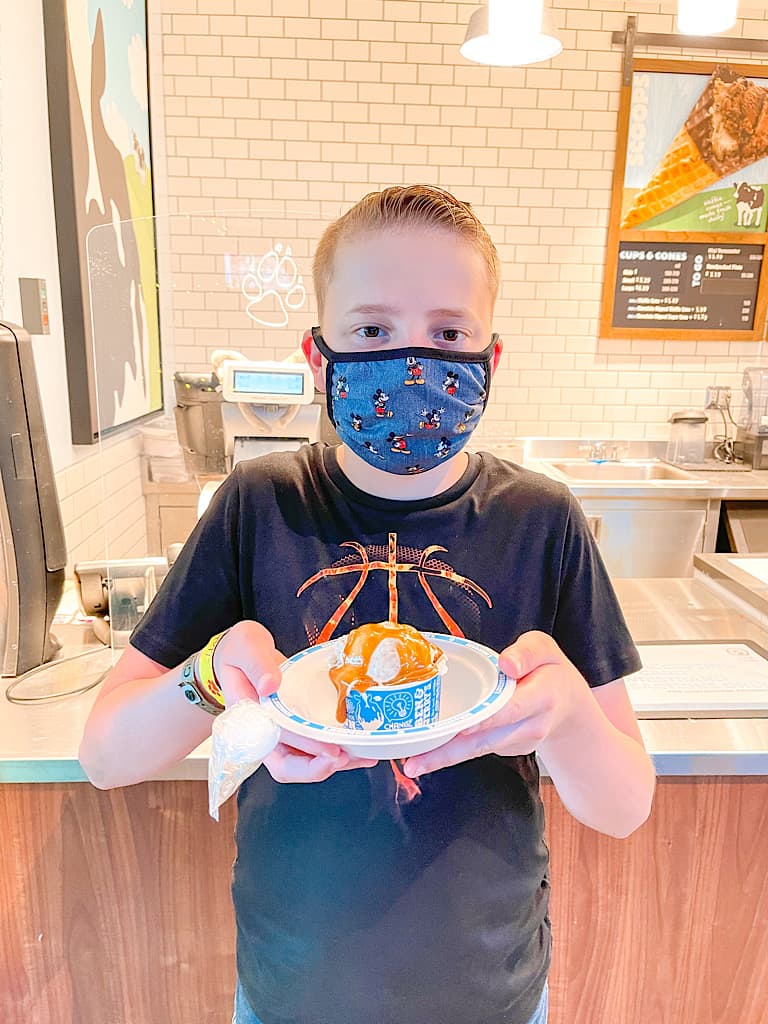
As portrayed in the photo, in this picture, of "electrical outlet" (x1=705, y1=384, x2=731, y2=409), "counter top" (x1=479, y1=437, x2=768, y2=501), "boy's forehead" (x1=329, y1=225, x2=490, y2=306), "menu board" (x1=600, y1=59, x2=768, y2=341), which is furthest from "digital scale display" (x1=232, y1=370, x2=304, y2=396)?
"electrical outlet" (x1=705, y1=384, x2=731, y2=409)

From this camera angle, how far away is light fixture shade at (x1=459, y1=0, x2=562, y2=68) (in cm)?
251

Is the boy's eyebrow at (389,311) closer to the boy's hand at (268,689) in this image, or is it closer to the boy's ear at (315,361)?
the boy's ear at (315,361)

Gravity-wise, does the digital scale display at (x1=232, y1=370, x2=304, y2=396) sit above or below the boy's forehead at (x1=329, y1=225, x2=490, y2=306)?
Result: below

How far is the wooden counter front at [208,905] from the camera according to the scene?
3.95 feet

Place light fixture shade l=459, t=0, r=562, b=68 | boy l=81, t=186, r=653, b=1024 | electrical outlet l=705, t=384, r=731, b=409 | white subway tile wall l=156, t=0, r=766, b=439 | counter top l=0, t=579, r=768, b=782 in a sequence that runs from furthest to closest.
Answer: electrical outlet l=705, t=384, r=731, b=409 → white subway tile wall l=156, t=0, r=766, b=439 → light fixture shade l=459, t=0, r=562, b=68 → counter top l=0, t=579, r=768, b=782 → boy l=81, t=186, r=653, b=1024

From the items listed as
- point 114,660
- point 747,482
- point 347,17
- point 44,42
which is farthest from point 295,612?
point 347,17

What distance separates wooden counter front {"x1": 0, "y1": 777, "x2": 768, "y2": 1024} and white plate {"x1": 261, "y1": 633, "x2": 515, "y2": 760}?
0.52m

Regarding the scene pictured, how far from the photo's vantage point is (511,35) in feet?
8.34

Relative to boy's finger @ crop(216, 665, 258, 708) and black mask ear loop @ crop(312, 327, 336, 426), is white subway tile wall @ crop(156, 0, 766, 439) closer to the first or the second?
black mask ear loop @ crop(312, 327, 336, 426)

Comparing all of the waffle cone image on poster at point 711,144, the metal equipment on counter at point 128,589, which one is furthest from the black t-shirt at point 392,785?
the waffle cone image on poster at point 711,144

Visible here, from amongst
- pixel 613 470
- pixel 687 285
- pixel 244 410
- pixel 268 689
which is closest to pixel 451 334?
pixel 268 689

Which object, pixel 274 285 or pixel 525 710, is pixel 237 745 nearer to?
pixel 525 710

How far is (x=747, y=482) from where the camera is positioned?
348 centimetres

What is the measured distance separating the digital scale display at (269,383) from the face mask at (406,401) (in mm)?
418
